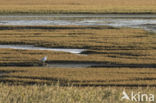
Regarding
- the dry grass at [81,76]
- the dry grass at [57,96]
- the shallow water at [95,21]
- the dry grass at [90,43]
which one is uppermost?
the dry grass at [57,96]

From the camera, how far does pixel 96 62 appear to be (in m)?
16.7

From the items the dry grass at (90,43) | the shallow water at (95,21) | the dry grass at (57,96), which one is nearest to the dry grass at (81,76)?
the dry grass at (90,43)

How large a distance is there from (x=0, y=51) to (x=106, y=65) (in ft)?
20.0

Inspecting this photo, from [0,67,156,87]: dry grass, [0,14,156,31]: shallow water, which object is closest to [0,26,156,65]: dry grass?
[0,67,156,87]: dry grass

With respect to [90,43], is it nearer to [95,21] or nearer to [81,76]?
[81,76]

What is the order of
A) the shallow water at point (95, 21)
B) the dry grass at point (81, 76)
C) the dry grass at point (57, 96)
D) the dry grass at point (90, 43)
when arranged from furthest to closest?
1. the shallow water at point (95, 21)
2. the dry grass at point (90, 43)
3. the dry grass at point (81, 76)
4. the dry grass at point (57, 96)

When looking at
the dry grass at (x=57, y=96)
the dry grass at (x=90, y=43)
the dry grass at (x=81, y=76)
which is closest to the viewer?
the dry grass at (x=57, y=96)

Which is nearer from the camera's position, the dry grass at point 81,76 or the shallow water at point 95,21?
the dry grass at point 81,76

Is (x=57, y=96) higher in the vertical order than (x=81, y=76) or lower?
higher

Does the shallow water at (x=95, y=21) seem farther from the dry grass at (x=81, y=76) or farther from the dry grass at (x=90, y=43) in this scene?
the dry grass at (x=81, y=76)

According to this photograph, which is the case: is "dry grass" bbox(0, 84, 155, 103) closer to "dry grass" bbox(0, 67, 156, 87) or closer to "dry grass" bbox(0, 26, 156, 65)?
"dry grass" bbox(0, 67, 156, 87)

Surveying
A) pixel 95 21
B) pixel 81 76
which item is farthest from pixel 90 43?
pixel 95 21

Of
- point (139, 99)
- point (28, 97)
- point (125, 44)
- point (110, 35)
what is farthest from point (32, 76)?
point (110, 35)

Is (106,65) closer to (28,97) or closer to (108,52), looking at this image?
(108,52)
